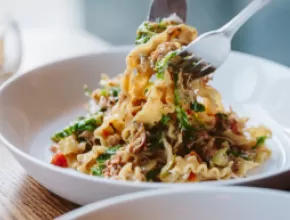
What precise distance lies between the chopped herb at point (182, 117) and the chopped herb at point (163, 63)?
78mm

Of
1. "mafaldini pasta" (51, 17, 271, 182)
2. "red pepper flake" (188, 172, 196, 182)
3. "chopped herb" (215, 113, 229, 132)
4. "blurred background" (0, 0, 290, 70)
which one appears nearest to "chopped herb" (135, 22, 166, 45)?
"mafaldini pasta" (51, 17, 271, 182)

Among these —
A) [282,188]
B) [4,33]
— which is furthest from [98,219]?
[4,33]

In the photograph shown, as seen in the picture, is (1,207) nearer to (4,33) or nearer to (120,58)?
(120,58)

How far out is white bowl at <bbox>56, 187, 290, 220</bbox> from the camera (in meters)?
0.70

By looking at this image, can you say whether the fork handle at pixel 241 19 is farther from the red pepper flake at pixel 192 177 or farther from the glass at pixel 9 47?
the glass at pixel 9 47

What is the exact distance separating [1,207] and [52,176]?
12cm

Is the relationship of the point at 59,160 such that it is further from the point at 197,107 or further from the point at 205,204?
the point at 205,204

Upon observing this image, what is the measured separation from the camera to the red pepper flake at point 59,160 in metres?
1.16

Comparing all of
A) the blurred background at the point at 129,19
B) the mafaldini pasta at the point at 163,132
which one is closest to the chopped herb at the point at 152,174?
the mafaldini pasta at the point at 163,132

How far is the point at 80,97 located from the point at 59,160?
45cm

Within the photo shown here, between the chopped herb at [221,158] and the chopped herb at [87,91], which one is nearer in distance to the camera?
the chopped herb at [221,158]

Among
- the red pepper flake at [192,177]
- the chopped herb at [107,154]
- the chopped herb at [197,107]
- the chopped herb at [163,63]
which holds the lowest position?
the chopped herb at [107,154]

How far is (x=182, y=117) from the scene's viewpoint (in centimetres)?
115

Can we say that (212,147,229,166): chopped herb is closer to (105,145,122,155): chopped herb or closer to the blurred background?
(105,145,122,155): chopped herb
